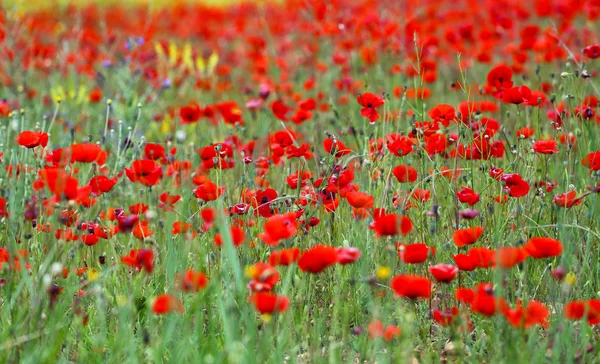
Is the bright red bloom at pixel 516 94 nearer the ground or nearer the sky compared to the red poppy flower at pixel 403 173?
nearer the sky

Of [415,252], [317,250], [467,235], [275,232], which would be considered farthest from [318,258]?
[467,235]

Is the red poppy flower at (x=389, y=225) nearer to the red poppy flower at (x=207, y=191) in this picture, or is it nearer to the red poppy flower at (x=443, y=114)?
the red poppy flower at (x=207, y=191)

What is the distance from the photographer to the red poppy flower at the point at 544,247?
1.94 m

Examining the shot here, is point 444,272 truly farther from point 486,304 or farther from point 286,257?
point 286,257

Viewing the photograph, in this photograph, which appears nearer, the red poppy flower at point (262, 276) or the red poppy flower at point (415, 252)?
the red poppy flower at point (262, 276)

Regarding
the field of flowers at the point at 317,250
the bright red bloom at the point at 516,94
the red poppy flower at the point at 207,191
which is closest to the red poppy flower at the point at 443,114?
the field of flowers at the point at 317,250

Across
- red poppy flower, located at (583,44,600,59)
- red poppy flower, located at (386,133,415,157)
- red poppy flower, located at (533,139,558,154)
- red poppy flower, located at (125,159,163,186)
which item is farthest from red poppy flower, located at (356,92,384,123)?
red poppy flower, located at (583,44,600,59)

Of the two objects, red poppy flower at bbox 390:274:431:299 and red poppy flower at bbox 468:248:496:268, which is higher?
red poppy flower at bbox 390:274:431:299

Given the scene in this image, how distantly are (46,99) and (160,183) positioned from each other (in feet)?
7.48

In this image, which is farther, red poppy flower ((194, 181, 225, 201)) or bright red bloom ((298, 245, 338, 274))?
red poppy flower ((194, 181, 225, 201))

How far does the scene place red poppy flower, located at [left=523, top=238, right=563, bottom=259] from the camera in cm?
194

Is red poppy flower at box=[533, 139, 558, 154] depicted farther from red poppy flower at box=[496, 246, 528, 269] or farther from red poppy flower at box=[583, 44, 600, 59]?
red poppy flower at box=[583, 44, 600, 59]

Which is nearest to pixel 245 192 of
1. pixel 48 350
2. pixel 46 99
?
pixel 48 350

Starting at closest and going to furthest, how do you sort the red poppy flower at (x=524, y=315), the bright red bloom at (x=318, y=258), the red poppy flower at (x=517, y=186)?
the red poppy flower at (x=524, y=315), the bright red bloom at (x=318, y=258), the red poppy flower at (x=517, y=186)
